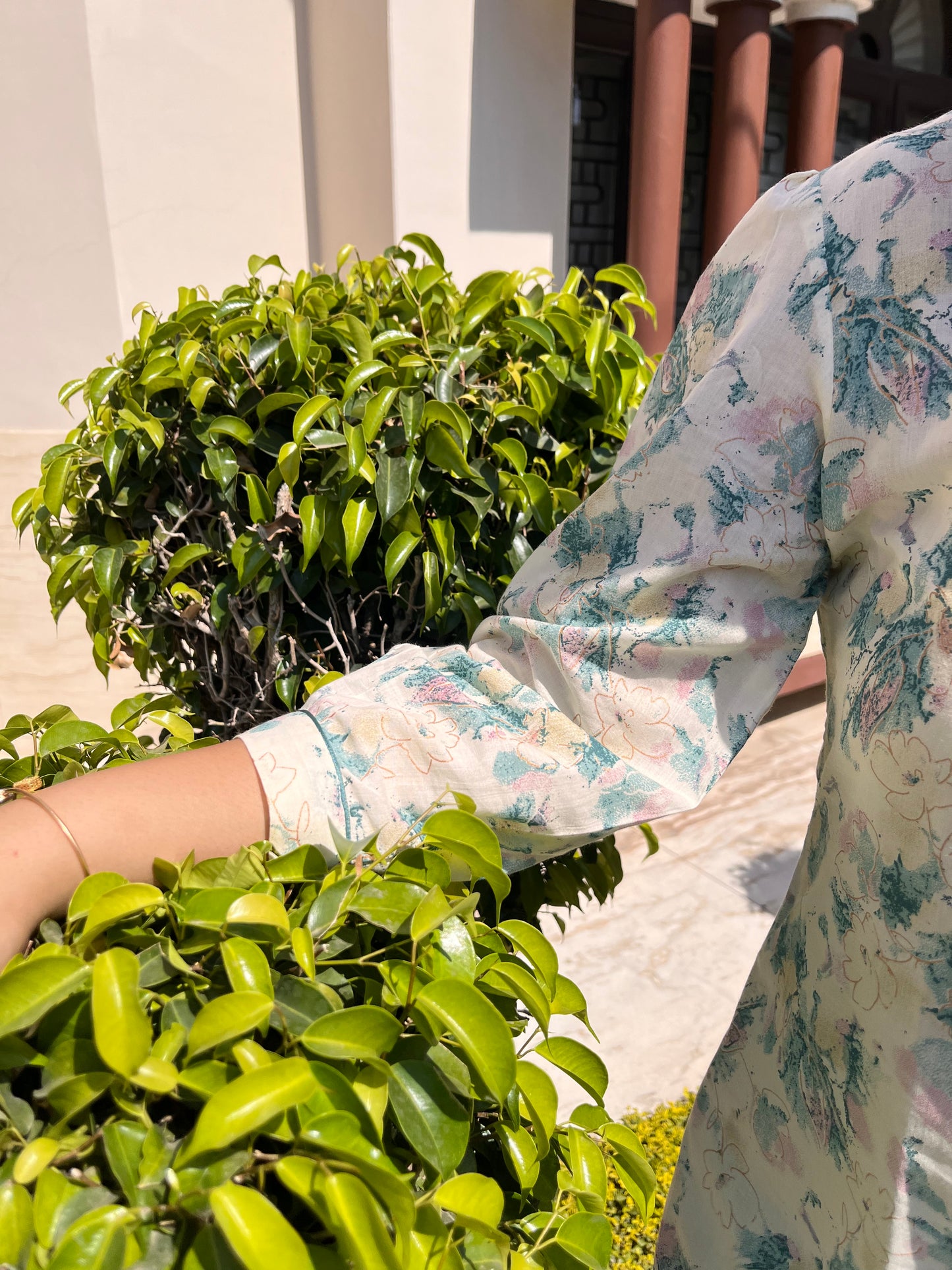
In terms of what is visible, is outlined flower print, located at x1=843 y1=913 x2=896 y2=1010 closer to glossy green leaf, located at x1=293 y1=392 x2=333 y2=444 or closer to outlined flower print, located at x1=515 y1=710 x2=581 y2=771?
outlined flower print, located at x1=515 y1=710 x2=581 y2=771

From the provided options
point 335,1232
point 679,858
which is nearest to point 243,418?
point 335,1232

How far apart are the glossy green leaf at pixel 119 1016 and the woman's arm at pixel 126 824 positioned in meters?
0.12

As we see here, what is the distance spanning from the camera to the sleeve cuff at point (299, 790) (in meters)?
0.64

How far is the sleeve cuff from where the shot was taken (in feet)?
2.09

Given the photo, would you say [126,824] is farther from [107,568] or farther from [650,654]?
[107,568]

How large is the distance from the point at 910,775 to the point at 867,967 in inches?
6.6

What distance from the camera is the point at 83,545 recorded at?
131 centimetres

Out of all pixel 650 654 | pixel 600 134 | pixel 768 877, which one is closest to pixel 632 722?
pixel 650 654

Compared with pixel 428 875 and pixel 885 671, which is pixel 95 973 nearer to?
pixel 428 875

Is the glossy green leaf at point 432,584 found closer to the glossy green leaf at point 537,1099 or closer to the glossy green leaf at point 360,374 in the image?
the glossy green leaf at point 360,374

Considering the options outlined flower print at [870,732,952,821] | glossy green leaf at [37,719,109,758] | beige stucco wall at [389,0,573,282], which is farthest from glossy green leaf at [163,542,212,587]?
beige stucco wall at [389,0,573,282]

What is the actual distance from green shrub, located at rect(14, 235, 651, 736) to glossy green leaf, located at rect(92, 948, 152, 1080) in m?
0.66

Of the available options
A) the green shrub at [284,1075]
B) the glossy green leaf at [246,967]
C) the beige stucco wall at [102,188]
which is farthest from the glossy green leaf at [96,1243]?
the beige stucco wall at [102,188]

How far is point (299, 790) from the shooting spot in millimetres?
641
